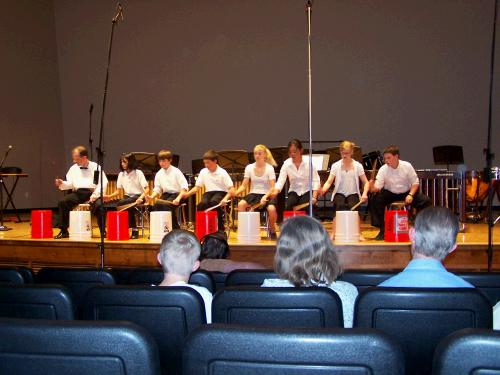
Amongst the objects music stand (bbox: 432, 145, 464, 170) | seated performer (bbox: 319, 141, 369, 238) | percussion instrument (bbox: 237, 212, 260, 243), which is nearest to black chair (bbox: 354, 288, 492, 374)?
percussion instrument (bbox: 237, 212, 260, 243)

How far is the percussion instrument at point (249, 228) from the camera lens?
6.45 m

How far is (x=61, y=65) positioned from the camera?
1357cm

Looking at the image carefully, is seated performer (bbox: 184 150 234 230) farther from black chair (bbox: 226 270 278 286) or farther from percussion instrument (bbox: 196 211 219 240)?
black chair (bbox: 226 270 278 286)

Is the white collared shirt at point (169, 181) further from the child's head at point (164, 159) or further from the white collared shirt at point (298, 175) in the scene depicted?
the white collared shirt at point (298, 175)

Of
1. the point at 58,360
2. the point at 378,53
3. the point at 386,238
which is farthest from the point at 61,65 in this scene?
the point at 58,360

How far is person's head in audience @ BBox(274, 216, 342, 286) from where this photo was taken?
2141 millimetres

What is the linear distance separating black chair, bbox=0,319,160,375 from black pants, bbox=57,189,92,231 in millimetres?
6424

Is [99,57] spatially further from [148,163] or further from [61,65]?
[148,163]

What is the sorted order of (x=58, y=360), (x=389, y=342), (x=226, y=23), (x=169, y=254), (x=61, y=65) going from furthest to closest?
1. (x=61, y=65)
2. (x=226, y=23)
3. (x=169, y=254)
4. (x=58, y=360)
5. (x=389, y=342)

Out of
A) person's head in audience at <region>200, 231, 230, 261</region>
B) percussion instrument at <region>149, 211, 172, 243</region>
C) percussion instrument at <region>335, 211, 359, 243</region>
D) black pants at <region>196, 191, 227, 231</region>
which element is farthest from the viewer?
black pants at <region>196, 191, 227, 231</region>

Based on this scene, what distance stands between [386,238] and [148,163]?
4353 mm

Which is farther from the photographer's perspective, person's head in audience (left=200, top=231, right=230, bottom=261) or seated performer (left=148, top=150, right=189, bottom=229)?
seated performer (left=148, top=150, right=189, bottom=229)

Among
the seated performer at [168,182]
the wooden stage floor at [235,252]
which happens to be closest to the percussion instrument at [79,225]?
the wooden stage floor at [235,252]

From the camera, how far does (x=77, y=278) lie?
279cm
